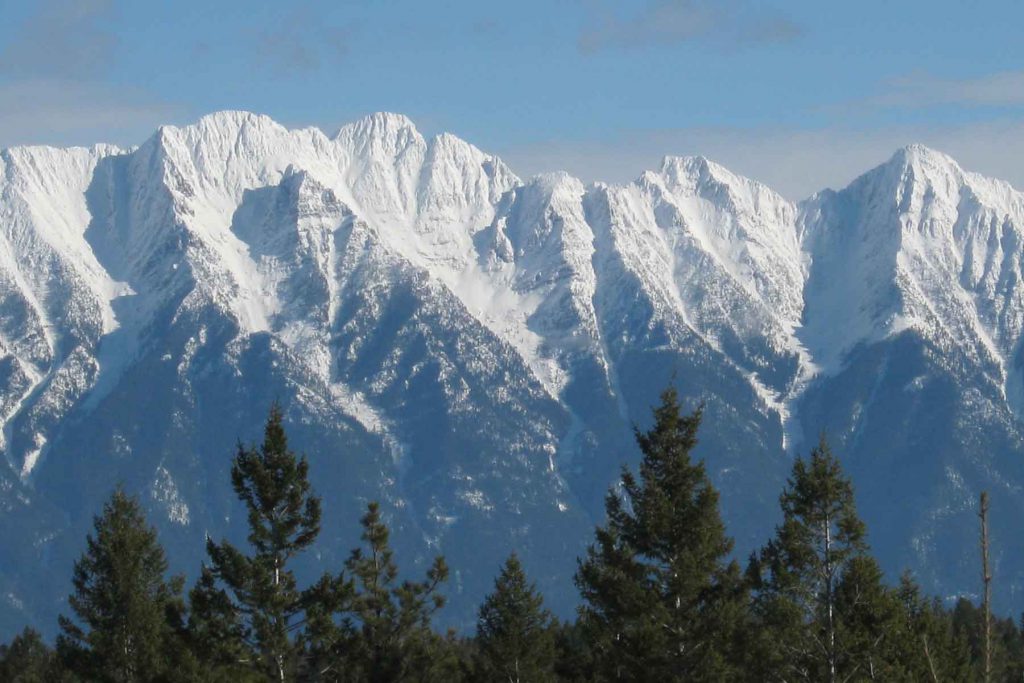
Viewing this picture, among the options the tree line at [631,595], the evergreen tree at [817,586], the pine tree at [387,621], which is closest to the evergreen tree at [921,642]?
the tree line at [631,595]

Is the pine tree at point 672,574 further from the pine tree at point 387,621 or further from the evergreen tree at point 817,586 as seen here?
the pine tree at point 387,621

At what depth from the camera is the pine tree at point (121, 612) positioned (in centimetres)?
8538

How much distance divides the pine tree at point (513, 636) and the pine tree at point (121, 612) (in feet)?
79.3

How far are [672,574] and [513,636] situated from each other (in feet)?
89.0

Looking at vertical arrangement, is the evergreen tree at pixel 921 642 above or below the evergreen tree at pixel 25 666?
below

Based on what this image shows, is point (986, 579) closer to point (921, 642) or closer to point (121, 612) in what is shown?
point (921, 642)

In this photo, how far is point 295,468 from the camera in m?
84.9

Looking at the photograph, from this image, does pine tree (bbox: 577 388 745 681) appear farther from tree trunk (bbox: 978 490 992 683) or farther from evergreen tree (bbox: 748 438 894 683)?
tree trunk (bbox: 978 490 992 683)

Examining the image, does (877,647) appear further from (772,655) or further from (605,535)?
(605,535)

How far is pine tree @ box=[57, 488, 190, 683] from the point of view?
85.4 metres

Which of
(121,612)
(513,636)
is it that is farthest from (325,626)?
(513,636)

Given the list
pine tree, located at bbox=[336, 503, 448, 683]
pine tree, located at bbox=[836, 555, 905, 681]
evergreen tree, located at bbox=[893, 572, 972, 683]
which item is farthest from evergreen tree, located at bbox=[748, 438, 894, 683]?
pine tree, located at bbox=[336, 503, 448, 683]

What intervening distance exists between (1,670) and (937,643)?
320 ft

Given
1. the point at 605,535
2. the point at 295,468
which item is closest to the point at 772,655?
the point at 605,535
